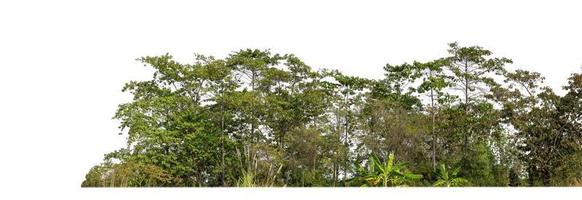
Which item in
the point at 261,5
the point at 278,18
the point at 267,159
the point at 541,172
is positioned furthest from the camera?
the point at 267,159

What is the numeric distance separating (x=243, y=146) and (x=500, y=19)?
8.04m

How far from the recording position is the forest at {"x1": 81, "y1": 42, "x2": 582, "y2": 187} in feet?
51.9

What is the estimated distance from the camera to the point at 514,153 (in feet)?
53.0

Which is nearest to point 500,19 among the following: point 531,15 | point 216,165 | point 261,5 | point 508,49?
point 531,15

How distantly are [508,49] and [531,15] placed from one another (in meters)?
3.60

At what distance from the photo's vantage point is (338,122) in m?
17.9

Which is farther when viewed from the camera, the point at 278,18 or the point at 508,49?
the point at 508,49

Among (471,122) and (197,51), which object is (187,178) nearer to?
(197,51)

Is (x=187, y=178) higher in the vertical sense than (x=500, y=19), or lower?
lower

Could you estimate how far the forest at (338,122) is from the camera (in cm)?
1580

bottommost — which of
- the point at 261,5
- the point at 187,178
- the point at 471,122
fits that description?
the point at 187,178

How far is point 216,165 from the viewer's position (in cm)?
1811
